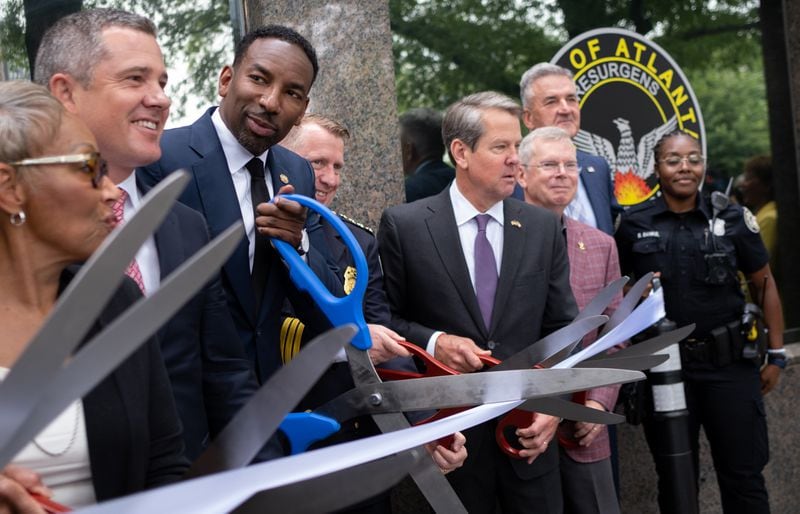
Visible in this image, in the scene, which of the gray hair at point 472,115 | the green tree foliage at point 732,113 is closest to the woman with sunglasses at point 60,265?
the gray hair at point 472,115

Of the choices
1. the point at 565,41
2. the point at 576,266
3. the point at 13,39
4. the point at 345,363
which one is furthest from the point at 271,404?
the point at 565,41

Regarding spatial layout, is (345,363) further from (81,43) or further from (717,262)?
(717,262)

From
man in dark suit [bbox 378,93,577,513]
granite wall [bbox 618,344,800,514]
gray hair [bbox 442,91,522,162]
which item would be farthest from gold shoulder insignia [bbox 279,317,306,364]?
granite wall [bbox 618,344,800,514]

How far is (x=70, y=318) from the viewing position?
1106 millimetres

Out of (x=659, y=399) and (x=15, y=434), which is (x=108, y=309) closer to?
(x=15, y=434)

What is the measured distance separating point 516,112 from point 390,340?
1.52 metres

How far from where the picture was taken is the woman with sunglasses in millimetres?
1652

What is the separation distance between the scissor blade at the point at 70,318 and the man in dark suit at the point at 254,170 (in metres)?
1.41

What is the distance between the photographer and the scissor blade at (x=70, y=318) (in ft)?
3.58

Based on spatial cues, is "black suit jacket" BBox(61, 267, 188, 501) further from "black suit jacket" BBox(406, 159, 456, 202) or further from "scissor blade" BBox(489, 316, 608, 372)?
"black suit jacket" BBox(406, 159, 456, 202)

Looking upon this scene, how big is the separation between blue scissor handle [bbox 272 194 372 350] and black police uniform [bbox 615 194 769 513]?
9.14 ft

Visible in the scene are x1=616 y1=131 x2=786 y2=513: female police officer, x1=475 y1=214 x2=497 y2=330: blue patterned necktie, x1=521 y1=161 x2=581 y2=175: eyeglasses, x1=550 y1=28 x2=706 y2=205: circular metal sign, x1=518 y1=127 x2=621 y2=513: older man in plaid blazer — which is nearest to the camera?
x1=475 y1=214 x2=497 y2=330: blue patterned necktie

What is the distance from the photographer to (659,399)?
4504 millimetres

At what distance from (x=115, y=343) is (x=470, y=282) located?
8.76 feet
